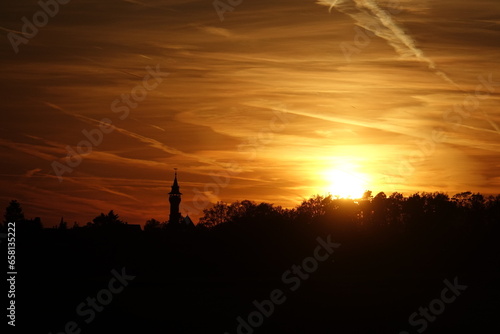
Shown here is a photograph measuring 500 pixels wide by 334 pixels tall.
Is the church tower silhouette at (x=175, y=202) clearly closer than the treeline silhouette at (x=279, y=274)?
No

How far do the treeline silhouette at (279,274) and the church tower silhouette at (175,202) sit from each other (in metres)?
38.5

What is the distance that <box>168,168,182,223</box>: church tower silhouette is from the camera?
150062 millimetres

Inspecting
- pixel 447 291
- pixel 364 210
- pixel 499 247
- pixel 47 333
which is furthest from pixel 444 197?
pixel 47 333

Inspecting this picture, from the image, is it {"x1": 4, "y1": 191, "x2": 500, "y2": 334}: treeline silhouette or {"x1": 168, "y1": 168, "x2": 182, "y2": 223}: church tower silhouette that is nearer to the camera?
{"x1": 4, "y1": 191, "x2": 500, "y2": 334}: treeline silhouette

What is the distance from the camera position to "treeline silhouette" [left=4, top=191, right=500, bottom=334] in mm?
43812

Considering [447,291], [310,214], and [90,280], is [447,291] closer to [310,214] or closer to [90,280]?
[90,280]

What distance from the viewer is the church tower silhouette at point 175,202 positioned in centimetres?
15006

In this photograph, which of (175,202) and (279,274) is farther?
(175,202)

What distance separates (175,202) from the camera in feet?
509

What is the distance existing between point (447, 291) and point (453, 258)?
2445cm

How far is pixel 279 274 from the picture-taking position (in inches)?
2756

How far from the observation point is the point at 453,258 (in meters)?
83.0

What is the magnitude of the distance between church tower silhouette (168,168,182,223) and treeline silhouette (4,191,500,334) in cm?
3849

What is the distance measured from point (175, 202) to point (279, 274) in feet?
284
